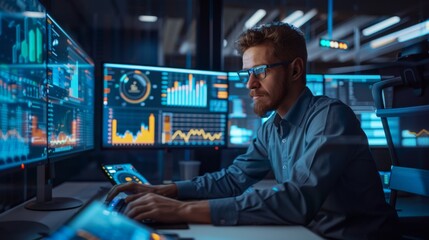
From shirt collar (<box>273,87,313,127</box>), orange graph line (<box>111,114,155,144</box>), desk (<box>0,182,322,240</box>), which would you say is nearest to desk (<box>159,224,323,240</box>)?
desk (<box>0,182,322,240</box>)

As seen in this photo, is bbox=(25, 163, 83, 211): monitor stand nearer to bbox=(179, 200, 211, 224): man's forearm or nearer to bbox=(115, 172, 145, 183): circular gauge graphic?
bbox=(115, 172, 145, 183): circular gauge graphic

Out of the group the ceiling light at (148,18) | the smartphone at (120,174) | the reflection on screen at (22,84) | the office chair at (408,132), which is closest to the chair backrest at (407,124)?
the office chair at (408,132)

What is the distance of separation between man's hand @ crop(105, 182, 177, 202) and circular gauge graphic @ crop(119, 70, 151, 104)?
622 mm

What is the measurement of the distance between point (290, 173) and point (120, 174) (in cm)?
68

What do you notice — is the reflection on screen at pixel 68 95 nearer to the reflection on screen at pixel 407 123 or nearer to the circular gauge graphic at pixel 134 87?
the circular gauge graphic at pixel 134 87

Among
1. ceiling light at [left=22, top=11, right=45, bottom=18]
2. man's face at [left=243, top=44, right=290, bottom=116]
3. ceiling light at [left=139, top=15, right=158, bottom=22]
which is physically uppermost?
ceiling light at [left=139, top=15, right=158, bottom=22]

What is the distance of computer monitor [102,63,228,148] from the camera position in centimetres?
174

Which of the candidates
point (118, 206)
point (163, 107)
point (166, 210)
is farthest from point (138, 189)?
point (163, 107)

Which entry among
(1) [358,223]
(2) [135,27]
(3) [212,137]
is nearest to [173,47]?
(2) [135,27]

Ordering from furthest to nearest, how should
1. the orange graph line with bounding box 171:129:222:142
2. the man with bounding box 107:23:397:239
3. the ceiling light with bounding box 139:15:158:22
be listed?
the ceiling light with bounding box 139:15:158:22, the orange graph line with bounding box 171:129:222:142, the man with bounding box 107:23:397:239

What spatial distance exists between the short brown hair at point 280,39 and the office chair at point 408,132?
0.36 meters

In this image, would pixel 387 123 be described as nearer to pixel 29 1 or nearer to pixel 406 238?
pixel 406 238

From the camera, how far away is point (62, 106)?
4.24 feet

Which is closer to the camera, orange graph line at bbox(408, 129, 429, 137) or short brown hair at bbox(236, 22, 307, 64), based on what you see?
short brown hair at bbox(236, 22, 307, 64)
